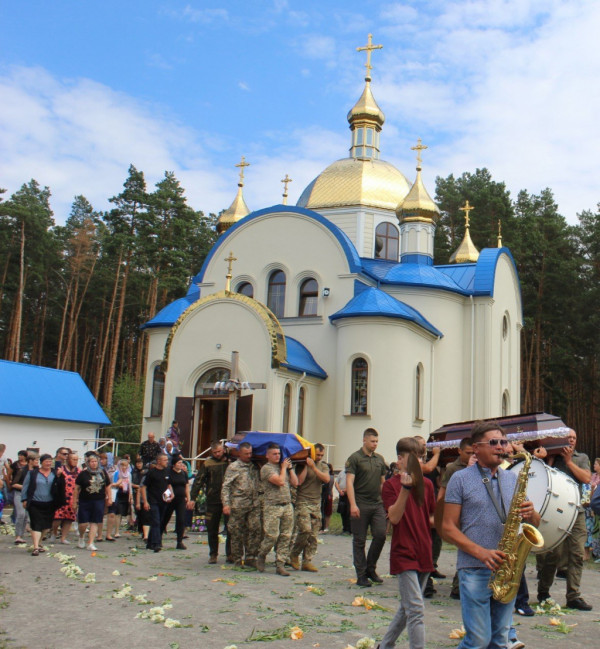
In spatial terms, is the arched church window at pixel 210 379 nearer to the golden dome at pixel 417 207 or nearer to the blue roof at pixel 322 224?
the blue roof at pixel 322 224

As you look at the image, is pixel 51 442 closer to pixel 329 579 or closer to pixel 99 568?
pixel 99 568

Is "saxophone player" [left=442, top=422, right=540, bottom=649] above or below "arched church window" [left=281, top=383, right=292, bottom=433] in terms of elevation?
below

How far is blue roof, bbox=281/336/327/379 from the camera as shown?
21828 mm

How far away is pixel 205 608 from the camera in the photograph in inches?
290

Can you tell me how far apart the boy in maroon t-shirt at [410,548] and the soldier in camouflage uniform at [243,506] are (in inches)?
193

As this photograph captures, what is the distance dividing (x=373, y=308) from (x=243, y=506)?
42.1 ft

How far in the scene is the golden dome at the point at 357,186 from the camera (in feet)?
97.6

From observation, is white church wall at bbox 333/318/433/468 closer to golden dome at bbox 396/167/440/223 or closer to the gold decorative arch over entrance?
the gold decorative arch over entrance

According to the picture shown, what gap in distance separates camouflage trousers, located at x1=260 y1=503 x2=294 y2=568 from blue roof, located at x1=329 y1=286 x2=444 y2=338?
12.8m

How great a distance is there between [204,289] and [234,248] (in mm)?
1800

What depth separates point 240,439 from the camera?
1198cm

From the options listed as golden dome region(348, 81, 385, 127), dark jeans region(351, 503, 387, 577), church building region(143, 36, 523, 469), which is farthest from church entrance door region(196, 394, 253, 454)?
golden dome region(348, 81, 385, 127)

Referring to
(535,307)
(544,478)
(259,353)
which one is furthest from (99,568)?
(535,307)

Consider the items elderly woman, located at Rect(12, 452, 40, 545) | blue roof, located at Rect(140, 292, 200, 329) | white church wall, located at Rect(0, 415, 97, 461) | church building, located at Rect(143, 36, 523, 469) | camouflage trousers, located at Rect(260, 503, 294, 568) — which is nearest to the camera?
camouflage trousers, located at Rect(260, 503, 294, 568)
